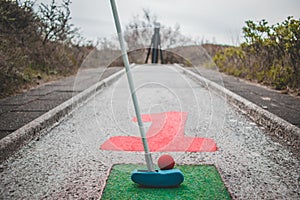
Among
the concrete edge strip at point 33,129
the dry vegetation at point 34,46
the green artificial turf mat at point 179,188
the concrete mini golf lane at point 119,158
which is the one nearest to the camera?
the green artificial turf mat at point 179,188

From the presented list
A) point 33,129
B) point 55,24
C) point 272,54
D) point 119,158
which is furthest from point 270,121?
point 55,24

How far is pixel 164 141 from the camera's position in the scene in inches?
112

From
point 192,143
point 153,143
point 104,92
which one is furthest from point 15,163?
point 104,92

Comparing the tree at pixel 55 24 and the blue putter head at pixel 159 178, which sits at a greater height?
the tree at pixel 55 24

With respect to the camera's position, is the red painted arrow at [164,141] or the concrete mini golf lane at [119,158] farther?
the red painted arrow at [164,141]

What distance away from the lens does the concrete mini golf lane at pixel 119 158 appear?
6.26 feet

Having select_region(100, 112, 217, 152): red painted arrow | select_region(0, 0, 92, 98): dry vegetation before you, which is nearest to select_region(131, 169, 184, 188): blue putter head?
select_region(100, 112, 217, 152): red painted arrow

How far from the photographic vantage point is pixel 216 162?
2371 mm

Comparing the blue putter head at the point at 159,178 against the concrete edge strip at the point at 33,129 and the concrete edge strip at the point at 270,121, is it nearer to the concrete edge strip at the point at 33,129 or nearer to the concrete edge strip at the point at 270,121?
the concrete edge strip at the point at 33,129

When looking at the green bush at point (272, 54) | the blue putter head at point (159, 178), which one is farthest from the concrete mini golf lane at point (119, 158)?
the green bush at point (272, 54)

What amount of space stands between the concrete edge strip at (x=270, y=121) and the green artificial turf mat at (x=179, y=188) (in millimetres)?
1066

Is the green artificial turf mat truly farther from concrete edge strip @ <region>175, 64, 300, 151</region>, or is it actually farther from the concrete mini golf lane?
concrete edge strip @ <region>175, 64, 300, 151</region>

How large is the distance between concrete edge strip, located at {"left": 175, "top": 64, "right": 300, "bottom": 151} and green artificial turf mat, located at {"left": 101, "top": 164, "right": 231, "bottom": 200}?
1.07 meters

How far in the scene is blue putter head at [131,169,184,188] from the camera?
1882 millimetres
